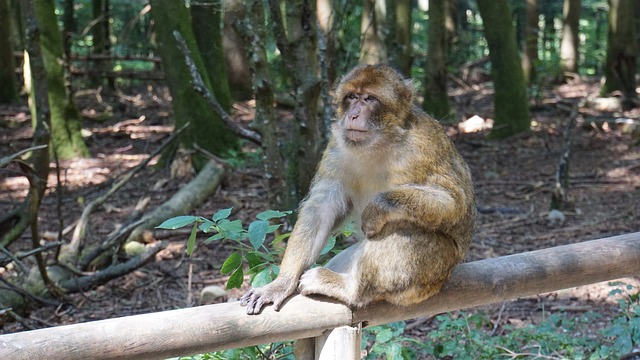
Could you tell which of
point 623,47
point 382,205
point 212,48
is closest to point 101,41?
point 212,48

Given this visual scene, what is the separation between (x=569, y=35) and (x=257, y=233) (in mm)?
15617

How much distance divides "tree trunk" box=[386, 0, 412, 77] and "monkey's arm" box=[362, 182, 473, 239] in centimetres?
912

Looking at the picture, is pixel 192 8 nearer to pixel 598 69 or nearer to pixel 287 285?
pixel 287 285

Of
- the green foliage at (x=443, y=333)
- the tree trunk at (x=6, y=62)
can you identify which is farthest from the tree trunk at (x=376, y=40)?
the tree trunk at (x=6, y=62)

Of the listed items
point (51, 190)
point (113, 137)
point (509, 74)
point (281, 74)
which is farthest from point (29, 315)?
point (281, 74)

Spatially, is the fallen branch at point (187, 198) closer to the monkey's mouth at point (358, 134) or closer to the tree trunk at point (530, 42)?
the monkey's mouth at point (358, 134)

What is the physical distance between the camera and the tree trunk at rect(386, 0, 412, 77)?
12938 mm

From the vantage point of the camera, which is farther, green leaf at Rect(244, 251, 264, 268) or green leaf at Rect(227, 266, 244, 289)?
green leaf at Rect(244, 251, 264, 268)

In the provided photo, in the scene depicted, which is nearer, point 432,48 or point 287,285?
point 287,285

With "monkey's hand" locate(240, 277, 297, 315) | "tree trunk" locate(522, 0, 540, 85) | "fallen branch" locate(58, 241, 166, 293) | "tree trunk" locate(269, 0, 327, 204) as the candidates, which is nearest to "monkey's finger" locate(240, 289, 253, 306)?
"monkey's hand" locate(240, 277, 297, 315)

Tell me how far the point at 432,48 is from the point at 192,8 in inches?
181

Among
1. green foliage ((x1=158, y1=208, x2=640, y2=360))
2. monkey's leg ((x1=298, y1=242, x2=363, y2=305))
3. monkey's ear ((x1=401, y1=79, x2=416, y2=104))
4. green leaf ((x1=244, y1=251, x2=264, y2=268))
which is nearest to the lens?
monkey's leg ((x1=298, y1=242, x2=363, y2=305))

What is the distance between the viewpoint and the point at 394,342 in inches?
163

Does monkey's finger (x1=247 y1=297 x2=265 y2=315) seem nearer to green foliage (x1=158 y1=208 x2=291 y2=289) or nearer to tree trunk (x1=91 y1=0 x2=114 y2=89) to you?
green foliage (x1=158 y1=208 x2=291 y2=289)
